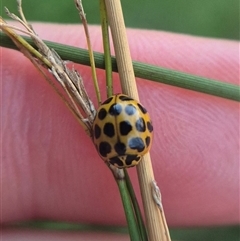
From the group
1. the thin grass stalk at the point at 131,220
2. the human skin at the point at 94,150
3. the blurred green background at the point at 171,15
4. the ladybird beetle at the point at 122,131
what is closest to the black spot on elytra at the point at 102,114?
the ladybird beetle at the point at 122,131

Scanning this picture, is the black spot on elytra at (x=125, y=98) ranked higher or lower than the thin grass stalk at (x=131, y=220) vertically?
higher

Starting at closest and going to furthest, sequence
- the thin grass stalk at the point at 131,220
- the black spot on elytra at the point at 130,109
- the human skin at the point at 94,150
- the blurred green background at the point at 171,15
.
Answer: the thin grass stalk at the point at 131,220
the black spot on elytra at the point at 130,109
the human skin at the point at 94,150
the blurred green background at the point at 171,15

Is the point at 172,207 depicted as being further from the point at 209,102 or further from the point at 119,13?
the point at 119,13

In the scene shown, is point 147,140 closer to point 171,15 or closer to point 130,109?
point 130,109

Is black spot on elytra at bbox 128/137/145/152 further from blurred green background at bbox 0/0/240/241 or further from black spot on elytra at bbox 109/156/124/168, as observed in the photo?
blurred green background at bbox 0/0/240/241

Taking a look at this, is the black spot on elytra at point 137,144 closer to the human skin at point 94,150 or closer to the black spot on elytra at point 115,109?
the black spot on elytra at point 115,109

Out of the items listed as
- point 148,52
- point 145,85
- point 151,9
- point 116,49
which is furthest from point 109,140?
point 151,9
